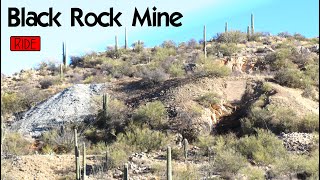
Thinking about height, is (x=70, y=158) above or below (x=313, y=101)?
below

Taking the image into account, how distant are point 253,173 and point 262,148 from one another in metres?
2.71

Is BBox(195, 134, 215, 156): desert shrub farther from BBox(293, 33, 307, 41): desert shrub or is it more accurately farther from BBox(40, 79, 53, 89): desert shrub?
BBox(293, 33, 307, 41): desert shrub

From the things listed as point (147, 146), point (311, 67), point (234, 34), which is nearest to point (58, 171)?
point (147, 146)

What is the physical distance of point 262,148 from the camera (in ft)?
76.8

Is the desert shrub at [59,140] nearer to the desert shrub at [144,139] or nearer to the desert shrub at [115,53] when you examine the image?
the desert shrub at [144,139]

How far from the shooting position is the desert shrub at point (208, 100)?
1146 inches

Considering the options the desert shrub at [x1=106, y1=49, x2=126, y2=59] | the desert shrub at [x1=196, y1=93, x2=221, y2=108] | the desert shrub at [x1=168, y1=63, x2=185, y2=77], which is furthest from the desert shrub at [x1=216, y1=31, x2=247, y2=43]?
the desert shrub at [x1=196, y1=93, x2=221, y2=108]

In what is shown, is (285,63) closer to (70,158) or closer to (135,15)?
(70,158)

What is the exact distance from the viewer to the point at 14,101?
3472cm

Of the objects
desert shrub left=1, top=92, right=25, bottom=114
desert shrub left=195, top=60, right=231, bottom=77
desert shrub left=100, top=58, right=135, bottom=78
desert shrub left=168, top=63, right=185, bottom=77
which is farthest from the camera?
desert shrub left=100, top=58, right=135, bottom=78

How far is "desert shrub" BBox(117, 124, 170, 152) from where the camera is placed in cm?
2581

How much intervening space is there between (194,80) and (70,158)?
988cm

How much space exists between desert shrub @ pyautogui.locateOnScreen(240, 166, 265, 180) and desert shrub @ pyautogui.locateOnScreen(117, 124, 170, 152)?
5.42 m

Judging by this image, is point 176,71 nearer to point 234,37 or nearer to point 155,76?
point 155,76
